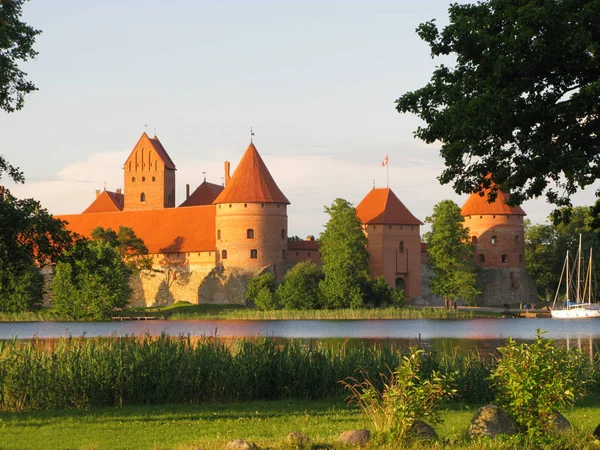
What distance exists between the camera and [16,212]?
13.4 meters

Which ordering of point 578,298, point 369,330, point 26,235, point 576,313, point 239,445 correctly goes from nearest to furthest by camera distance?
point 239,445, point 26,235, point 369,330, point 576,313, point 578,298

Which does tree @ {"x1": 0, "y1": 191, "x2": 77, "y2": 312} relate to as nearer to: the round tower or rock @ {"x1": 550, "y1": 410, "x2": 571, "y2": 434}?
rock @ {"x1": 550, "y1": 410, "x2": 571, "y2": 434}

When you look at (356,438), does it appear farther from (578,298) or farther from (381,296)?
(578,298)

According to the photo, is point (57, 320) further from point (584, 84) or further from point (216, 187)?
point (584, 84)

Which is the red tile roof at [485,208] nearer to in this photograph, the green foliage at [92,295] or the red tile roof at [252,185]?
the red tile roof at [252,185]

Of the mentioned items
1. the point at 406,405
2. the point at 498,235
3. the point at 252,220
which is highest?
the point at 252,220

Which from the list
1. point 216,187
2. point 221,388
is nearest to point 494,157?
point 221,388

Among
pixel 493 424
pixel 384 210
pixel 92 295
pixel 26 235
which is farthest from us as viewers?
pixel 384 210

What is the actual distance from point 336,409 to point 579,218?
171 feet

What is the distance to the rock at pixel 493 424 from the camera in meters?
9.32

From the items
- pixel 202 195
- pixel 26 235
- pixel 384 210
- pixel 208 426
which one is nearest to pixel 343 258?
pixel 384 210

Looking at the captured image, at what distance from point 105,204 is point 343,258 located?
995 inches

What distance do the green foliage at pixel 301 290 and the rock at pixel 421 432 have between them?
39.5 meters

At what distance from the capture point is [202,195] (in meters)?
69.7
